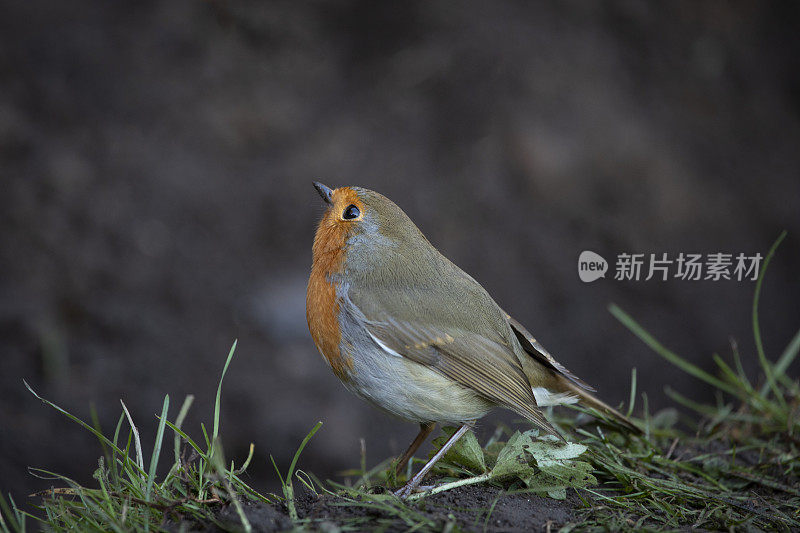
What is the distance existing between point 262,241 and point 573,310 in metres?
2.27

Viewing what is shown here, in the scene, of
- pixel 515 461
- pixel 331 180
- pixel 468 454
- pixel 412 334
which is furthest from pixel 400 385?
pixel 331 180

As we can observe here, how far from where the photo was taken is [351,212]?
2.66m

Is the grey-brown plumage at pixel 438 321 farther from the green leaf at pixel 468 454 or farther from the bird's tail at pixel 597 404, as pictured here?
the green leaf at pixel 468 454

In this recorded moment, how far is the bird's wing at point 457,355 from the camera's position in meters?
2.41

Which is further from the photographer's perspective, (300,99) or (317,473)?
(300,99)

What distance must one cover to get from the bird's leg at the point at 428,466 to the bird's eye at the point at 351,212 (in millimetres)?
866

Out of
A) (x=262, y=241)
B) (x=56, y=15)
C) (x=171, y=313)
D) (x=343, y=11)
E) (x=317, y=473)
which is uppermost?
(x=343, y=11)

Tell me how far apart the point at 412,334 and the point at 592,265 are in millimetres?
3199

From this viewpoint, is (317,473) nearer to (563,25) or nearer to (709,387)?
(709,387)

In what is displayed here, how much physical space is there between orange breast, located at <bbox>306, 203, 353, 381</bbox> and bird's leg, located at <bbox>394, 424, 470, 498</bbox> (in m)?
0.40

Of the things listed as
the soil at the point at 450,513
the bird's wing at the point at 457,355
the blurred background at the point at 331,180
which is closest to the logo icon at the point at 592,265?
the blurred background at the point at 331,180

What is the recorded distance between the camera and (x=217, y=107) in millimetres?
5223

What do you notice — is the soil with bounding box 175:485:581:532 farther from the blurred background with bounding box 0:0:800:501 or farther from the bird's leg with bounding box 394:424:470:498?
the blurred background with bounding box 0:0:800:501

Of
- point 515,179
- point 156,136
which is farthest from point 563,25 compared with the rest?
point 156,136
